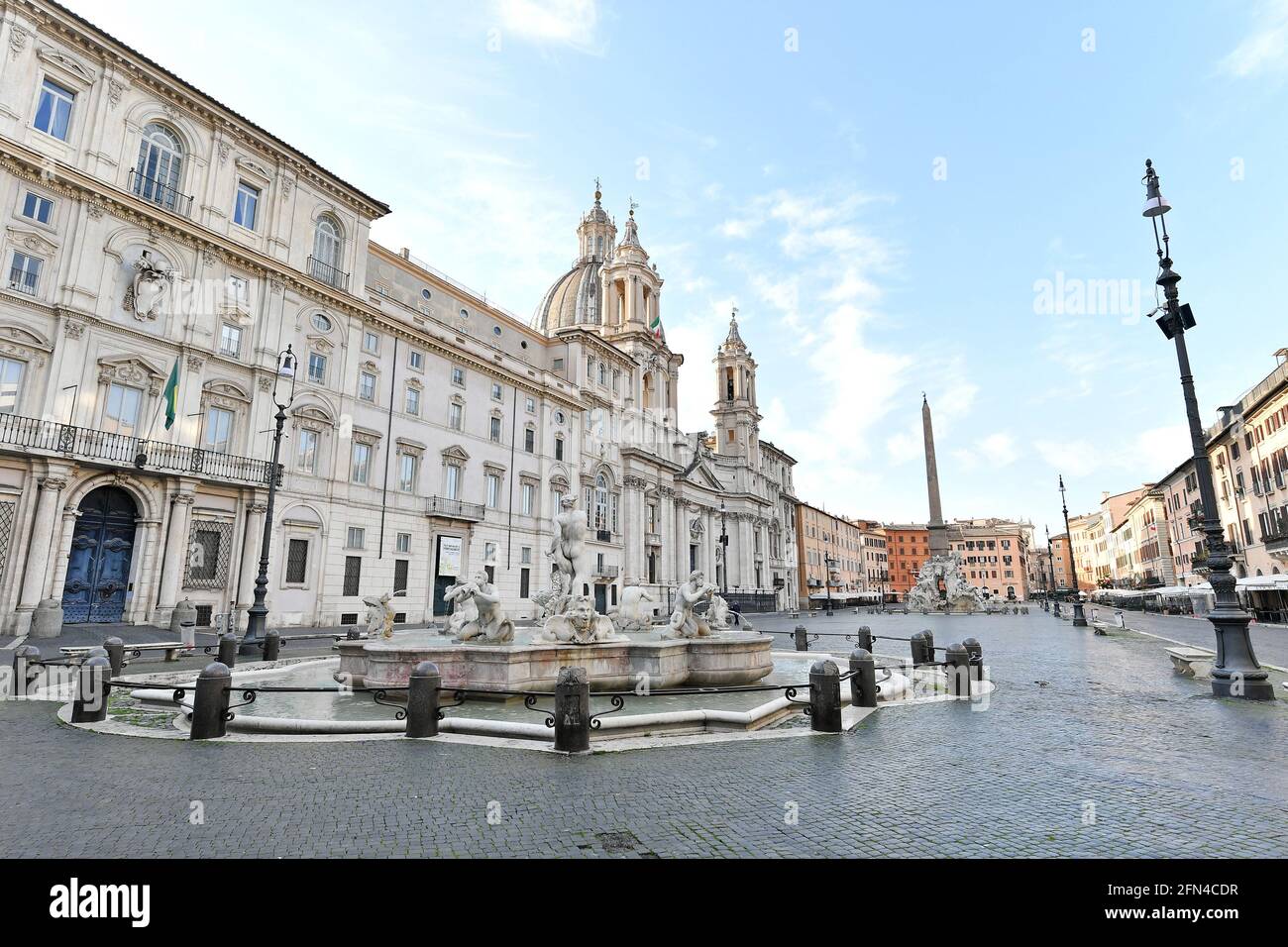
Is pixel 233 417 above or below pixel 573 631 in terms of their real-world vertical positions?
above

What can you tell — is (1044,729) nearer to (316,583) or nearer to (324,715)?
(324,715)

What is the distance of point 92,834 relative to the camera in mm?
4445

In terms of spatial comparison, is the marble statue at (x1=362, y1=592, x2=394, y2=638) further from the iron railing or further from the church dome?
the church dome

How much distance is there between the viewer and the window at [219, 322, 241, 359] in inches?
1027

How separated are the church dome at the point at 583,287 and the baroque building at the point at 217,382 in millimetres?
16390

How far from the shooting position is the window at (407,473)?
33156mm

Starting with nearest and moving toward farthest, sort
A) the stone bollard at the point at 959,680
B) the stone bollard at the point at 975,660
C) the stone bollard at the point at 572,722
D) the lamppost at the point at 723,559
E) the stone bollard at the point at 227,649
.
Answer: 1. the stone bollard at the point at 572,722
2. the stone bollard at the point at 959,680
3. the stone bollard at the point at 975,660
4. the stone bollard at the point at 227,649
5. the lamppost at the point at 723,559

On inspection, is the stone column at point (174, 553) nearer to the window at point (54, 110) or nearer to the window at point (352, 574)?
the window at point (352, 574)

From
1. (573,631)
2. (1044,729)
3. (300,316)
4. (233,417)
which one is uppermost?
(300,316)

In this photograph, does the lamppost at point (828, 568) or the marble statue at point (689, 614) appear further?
the lamppost at point (828, 568)

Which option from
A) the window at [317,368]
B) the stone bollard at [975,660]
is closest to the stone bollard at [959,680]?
the stone bollard at [975,660]

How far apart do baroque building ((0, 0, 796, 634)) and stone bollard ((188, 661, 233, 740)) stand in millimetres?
11350
